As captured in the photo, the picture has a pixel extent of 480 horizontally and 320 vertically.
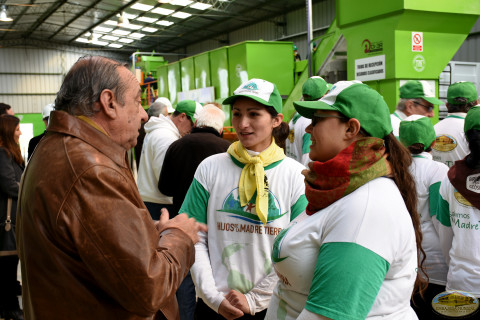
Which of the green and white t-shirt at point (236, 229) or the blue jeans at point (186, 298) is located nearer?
the green and white t-shirt at point (236, 229)

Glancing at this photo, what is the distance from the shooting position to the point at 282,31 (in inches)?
866

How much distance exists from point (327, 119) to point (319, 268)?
0.50 meters

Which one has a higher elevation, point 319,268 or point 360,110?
point 360,110

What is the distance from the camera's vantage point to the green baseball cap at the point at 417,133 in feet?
10.3

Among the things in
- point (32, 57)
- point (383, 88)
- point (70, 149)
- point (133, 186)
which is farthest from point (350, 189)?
point (32, 57)

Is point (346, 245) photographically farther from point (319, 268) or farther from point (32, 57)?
point (32, 57)

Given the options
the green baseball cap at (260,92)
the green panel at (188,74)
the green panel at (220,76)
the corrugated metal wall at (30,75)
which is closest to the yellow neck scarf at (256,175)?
the green baseball cap at (260,92)

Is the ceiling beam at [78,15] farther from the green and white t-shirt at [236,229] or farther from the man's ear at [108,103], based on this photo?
the man's ear at [108,103]

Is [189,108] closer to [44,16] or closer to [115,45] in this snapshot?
[44,16]

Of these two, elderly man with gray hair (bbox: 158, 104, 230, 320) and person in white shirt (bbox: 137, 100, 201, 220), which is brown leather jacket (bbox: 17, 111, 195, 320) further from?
person in white shirt (bbox: 137, 100, 201, 220)

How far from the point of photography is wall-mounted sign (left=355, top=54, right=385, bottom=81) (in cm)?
573

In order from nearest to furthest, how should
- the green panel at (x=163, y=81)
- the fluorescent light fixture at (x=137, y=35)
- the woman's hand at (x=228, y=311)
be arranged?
the woman's hand at (x=228, y=311) < the green panel at (x=163, y=81) < the fluorescent light fixture at (x=137, y=35)

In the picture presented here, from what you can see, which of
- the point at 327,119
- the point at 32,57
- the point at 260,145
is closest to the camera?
the point at 327,119

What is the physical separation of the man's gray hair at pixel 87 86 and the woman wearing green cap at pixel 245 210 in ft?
2.68
